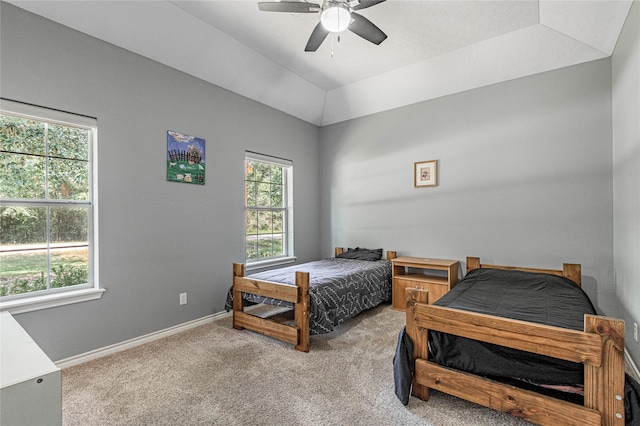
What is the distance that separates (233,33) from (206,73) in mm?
526

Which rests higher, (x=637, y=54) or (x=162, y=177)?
(x=637, y=54)

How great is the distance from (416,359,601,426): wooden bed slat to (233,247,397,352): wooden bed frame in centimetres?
106

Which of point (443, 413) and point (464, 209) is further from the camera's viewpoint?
point (464, 209)

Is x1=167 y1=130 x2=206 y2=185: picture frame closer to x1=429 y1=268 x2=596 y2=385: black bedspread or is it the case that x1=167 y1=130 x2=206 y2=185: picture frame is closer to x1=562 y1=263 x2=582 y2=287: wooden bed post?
x1=429 y1=268 x2=596 y2=385: black bedspread

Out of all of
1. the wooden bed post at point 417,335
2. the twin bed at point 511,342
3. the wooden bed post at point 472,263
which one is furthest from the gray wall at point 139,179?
the wooden bed post at point 472,263

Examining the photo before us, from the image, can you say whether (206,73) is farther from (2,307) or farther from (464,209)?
(464,209)

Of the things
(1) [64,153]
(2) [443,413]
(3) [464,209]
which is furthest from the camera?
(3) [464,209]

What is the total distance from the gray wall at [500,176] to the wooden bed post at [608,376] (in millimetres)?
2100

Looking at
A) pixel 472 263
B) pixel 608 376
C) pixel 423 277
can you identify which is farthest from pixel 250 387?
pixel 472 263

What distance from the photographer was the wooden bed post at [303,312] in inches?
103

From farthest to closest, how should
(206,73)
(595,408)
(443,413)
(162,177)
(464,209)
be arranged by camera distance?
1. (464,209)
2. (206,73)
3. (162,177)
4. (443,413)
5. (595,408)

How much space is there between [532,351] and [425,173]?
9.11 feet

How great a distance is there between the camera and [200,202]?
11.1ft

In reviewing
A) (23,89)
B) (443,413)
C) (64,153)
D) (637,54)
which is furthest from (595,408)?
(23,89)
